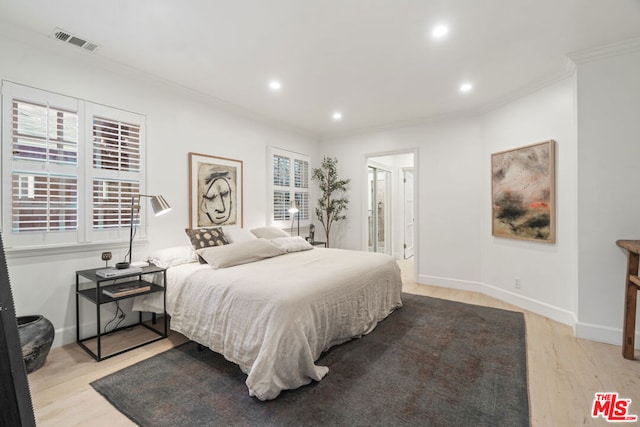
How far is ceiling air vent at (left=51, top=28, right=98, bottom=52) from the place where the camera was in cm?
238

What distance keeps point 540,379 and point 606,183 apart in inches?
71.8

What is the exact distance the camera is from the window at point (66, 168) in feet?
7.64

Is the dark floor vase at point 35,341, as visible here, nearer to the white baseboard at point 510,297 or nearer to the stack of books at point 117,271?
the stack of books at point 117,271

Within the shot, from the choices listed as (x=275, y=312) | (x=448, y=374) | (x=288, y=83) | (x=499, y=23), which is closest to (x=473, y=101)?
(x=499, y=23)

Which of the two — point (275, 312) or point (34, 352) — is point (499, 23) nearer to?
point (275, 312)

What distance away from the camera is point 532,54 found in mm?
2727

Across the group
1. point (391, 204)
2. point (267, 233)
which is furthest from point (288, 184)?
point (391, 204)

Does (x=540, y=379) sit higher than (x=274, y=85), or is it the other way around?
(x=274, y=85)

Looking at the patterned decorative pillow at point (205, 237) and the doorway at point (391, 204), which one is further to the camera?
the doorway at point (391, 204)

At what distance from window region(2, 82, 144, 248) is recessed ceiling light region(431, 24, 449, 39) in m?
2.90

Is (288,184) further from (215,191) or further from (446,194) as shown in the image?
(446,194)

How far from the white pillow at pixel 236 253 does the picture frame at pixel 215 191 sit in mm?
767

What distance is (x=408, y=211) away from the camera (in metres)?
7.01

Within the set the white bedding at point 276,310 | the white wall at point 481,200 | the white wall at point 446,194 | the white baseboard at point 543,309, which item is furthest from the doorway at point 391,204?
the white bedding at point 276,310
